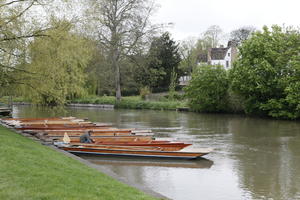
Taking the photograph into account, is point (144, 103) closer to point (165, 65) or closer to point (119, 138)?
point (165, 65)

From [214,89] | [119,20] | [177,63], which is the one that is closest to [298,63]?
→ [214,89]

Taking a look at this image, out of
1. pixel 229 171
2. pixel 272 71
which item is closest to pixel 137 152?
pixel 229 171

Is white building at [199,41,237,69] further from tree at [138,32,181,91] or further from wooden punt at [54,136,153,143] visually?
wooden punt at [54,136,153,143]

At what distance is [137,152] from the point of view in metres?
15.0

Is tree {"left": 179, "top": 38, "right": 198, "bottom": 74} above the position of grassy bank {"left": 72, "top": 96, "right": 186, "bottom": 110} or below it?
above

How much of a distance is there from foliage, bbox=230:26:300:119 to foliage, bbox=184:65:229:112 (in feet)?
14.2

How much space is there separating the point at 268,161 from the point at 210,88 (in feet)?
80.9

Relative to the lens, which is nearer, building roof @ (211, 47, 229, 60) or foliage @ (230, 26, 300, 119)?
foliage @ (230, 26, 300, 119)

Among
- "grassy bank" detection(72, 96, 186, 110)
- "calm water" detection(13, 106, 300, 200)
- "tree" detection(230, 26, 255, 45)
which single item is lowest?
"calm water" detection(13, 106, 300, 200)

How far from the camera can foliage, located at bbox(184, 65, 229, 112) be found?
39000 millimetres

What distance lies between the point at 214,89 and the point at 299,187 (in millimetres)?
28356

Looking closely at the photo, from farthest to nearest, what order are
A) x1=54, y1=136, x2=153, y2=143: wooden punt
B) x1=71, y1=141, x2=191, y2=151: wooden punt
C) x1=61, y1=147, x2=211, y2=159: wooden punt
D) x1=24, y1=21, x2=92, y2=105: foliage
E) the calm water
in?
x1=54, y1=136, x2=153, y2=143: wooden punt → x1=24, y1=21, x2=92, y2=105: foliage → x1=71, y1=141, x2=191, y2=151: wooden punt → x1=61, y1=147, x2=211, y2=159: wooden punt → the calm water

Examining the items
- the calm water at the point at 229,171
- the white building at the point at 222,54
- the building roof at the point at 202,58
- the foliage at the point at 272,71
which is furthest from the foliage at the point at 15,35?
the building roof at the point at 202,58

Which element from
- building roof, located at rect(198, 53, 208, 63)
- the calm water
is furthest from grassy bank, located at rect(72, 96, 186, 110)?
building roof, located at rect(198, 53, 208, 63)
